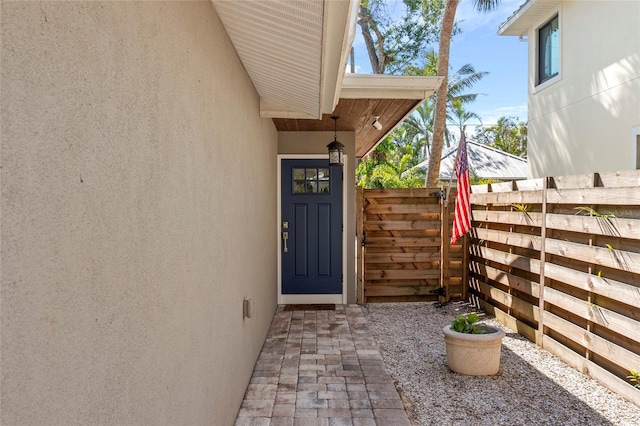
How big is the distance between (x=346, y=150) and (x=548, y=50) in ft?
16.1

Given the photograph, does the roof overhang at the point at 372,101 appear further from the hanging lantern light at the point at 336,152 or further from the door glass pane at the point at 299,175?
the door glass pane at the point at 299,175

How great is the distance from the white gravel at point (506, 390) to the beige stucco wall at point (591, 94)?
12.2 feet

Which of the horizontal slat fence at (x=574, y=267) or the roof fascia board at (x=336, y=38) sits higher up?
the roof fascia board at (x=336, y=38)

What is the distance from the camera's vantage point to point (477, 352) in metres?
3.49

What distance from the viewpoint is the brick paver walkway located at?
2.80m

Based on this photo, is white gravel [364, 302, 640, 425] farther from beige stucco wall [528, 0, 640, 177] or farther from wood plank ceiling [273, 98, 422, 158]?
beige stucco wall [528, 0, 640, 177]

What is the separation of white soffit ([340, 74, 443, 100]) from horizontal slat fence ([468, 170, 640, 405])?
152 centimetres

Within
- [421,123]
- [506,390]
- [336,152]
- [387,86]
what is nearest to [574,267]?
[506,390]

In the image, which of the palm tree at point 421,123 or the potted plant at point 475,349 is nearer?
the potted plant at point 475,349

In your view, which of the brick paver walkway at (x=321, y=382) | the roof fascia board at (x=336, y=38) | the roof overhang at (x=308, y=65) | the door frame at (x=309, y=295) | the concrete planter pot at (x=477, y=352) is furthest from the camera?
the door frame at (x=309, y=295)

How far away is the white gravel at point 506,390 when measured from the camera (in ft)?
9.32

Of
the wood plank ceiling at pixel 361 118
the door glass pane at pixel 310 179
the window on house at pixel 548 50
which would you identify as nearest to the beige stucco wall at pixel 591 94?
the window on house at pixel 548 50

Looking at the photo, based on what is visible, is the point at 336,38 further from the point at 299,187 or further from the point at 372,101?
the point at 299,187

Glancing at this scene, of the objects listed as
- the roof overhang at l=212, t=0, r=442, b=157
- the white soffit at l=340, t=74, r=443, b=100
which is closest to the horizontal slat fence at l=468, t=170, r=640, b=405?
the white soffit at l=340, t=74, r=443, b=100
